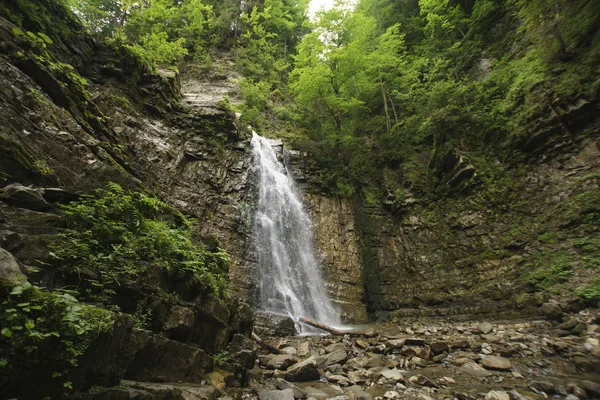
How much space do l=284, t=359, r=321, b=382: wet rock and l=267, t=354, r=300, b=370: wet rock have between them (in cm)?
29

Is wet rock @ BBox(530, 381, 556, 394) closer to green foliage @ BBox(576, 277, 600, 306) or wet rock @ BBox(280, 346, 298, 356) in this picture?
green foliage @ BBox(576, 277, 600, 306)

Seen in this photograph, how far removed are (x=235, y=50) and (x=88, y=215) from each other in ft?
81.4

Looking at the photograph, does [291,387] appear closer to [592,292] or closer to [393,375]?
[393,375]

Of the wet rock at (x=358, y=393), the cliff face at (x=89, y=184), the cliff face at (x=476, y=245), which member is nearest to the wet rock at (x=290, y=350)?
the cliff face at (x=89, y=184)

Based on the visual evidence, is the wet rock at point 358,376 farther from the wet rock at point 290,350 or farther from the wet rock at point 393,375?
the wet rock at point 290,350

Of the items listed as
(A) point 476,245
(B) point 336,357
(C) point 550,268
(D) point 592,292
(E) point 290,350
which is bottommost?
(B) point 336,357

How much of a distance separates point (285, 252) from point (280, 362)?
6761mm

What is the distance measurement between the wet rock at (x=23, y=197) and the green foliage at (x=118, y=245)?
26 cm

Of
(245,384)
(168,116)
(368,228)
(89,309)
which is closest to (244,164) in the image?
(168,116)

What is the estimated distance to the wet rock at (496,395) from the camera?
393cm

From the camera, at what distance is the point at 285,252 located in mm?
12242

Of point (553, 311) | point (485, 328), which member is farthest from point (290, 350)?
point (553, 311)

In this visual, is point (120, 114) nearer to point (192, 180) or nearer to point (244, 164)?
point (192, 180)

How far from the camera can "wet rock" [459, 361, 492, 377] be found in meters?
5.02
